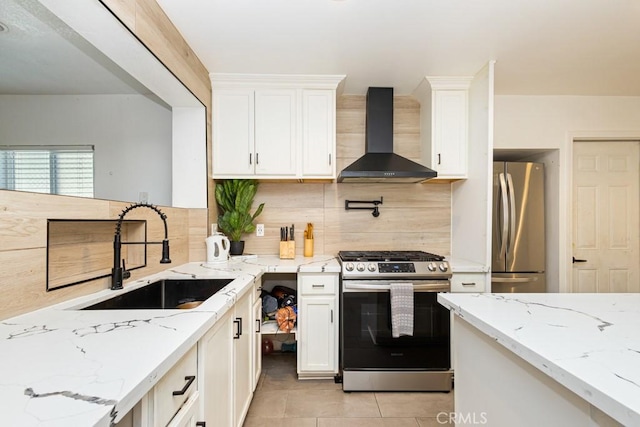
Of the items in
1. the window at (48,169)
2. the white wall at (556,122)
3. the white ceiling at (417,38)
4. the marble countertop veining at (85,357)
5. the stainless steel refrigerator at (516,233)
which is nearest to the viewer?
the marble countertop veining at (85,357)

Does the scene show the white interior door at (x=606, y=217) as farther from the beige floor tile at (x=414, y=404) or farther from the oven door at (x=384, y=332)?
the beige floor tile at (x=414, y=404)

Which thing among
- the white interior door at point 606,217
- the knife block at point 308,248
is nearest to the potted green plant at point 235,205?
the knife block at point 308,248

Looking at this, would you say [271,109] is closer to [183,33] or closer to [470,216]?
[183,33]

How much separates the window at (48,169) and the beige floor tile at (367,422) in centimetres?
197

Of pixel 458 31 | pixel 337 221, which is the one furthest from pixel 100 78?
pixel 458 31

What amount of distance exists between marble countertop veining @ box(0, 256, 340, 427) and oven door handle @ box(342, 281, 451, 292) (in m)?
1.07

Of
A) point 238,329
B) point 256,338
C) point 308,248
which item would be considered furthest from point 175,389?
point 308,248

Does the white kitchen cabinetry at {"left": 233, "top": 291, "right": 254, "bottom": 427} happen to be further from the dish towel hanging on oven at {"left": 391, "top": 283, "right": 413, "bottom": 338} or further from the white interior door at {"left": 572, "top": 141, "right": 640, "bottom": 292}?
the white interior door at {"left": 572, "top": 141, "right": 640, "bottom": 292}

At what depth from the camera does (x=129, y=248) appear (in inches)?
64.9

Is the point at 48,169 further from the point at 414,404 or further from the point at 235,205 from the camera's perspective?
the point at 414,404

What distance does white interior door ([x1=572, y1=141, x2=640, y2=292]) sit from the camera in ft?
9.51

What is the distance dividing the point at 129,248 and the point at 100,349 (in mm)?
1049

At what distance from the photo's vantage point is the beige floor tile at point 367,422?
1.80m

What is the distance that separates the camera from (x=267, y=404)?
199cm
